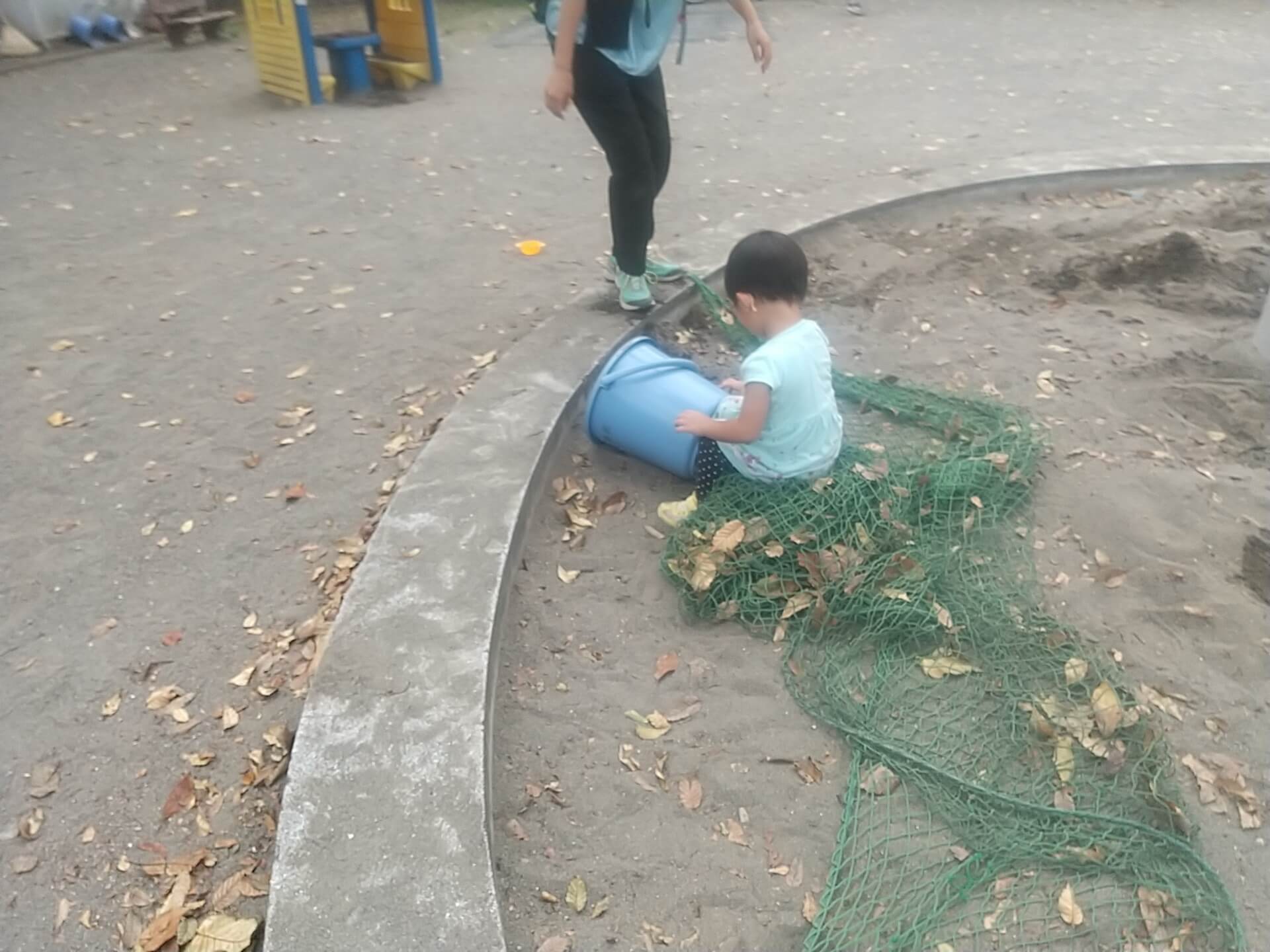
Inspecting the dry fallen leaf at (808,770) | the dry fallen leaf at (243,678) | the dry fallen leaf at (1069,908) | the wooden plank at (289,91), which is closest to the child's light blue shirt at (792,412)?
the dry fallen leaf at (808,770)

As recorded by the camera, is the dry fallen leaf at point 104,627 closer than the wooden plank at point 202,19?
Yes

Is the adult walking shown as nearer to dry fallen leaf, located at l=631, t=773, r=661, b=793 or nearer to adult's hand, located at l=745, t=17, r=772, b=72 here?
Result: adult's hand, located at l=745, t=17, r=772, b=72

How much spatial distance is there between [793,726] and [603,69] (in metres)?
2.21

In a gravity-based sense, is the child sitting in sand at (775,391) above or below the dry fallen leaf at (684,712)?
above

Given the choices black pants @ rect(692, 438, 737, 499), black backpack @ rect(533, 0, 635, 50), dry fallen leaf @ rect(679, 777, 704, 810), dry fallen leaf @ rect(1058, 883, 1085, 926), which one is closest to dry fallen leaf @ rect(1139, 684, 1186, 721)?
dry fallen leaf @ rect(1058, 883, 1085, 926)

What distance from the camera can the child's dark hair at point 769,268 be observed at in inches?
110

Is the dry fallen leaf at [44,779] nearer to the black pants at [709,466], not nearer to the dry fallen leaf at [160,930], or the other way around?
the dry fallen leaf at [160,930]

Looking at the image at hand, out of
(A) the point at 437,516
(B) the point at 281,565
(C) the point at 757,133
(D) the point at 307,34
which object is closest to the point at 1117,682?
(A) the point at 437,516

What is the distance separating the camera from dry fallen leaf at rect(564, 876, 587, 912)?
1.97m


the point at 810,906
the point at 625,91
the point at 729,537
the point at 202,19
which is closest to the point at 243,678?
the point at 729,537

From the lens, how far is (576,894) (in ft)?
6.52

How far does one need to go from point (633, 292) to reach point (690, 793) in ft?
7.11

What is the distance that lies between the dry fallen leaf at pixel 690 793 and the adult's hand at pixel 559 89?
6.88ft

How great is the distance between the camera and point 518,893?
78.0 inches
